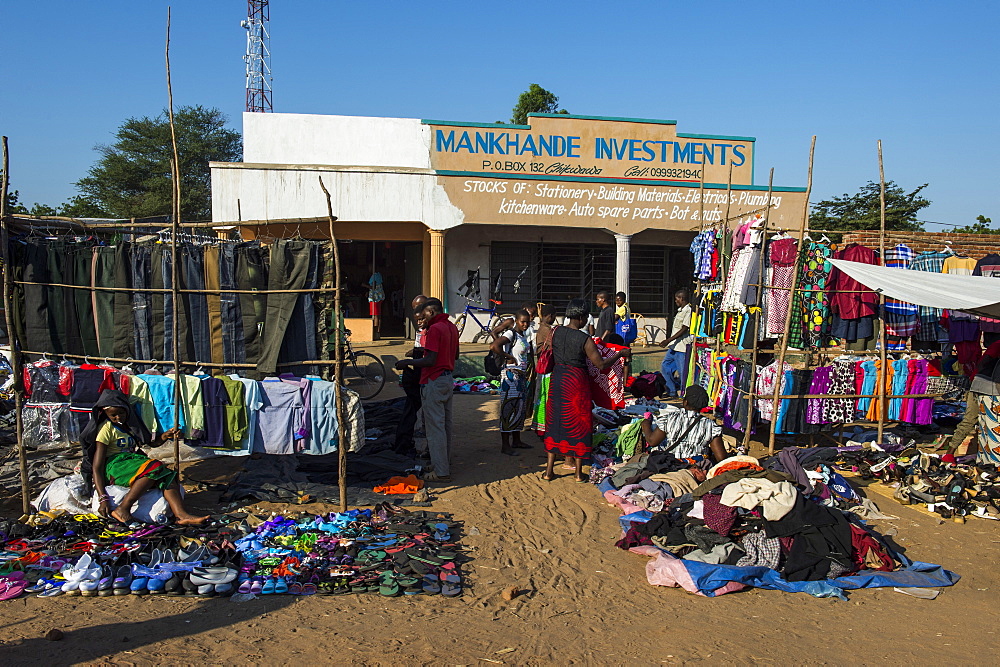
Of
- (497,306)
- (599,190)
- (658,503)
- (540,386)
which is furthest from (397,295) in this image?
(658,503)

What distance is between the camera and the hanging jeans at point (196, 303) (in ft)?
19.9

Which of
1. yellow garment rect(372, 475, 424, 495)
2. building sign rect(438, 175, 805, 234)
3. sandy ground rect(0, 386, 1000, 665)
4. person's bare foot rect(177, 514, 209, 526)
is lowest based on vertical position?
sandy ground rect(0, 386, 1000, 665)

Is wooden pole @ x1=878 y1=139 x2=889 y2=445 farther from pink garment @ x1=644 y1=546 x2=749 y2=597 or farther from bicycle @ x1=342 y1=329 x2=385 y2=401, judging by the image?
bicycle @ x1=342 y1=329 x2=385 y2=401

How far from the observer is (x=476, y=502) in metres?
6.52

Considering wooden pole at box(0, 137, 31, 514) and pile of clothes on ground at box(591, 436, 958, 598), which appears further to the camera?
wooden pole at box(0, 137, 31, 514)

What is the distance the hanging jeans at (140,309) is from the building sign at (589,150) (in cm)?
981

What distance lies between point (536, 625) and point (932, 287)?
17.4ft

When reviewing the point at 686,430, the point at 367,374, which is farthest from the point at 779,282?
the point at 367,374

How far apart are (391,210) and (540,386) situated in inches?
341

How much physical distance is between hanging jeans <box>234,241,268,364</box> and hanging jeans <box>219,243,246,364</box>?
3 cm

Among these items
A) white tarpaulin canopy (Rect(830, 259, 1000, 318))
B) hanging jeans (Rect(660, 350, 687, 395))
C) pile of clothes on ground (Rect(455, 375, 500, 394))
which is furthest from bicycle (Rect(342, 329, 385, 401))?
white tarpaulin canopy (Rect(830, 259, 1000, 318))

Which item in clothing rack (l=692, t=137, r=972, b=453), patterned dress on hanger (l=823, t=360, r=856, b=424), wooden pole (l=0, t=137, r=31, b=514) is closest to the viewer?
wooden pole (l=0, t=137, r=31, b=514)

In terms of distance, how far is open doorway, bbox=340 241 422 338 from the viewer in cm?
1756

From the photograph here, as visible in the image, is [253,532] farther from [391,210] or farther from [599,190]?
[599,190]
